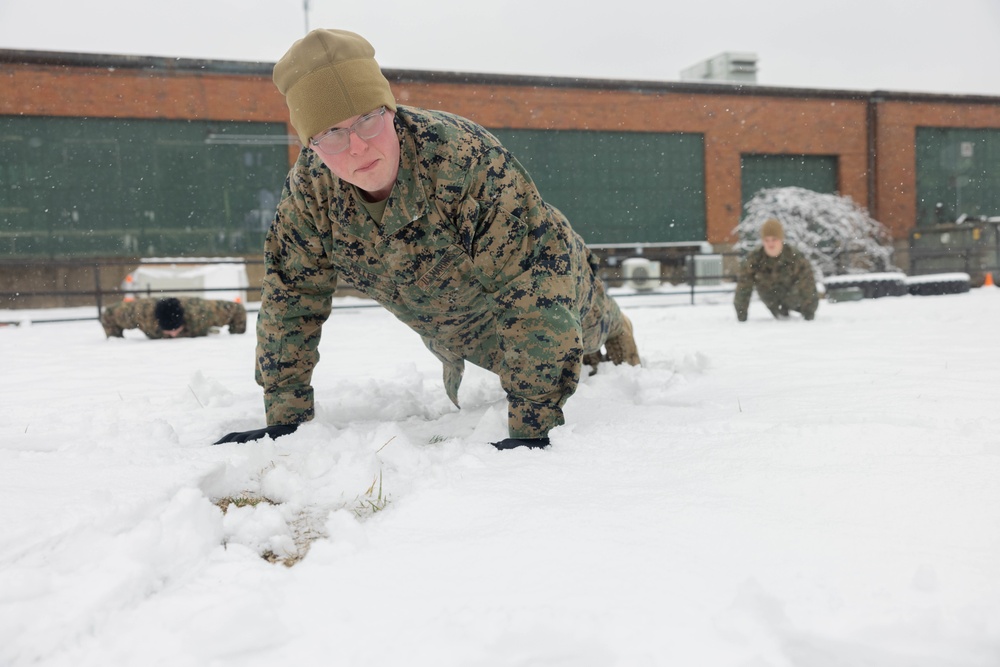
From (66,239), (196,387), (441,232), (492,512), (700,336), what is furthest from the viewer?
(66,239)

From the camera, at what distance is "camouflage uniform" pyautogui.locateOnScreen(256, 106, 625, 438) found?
2.11 metres

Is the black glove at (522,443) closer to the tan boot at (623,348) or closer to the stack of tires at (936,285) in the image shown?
the tan boot at (623,348)

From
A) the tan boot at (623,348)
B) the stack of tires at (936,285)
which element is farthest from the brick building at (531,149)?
the tan boot at (623,348)

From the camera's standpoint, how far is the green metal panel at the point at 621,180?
1648 centimetres

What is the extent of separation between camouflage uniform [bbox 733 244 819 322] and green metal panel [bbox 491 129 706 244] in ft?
29.4

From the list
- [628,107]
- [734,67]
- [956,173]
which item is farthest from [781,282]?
[734,67]

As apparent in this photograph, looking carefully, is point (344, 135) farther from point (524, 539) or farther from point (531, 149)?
point (531, 149)

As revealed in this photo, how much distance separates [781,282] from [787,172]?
1165 centimetres

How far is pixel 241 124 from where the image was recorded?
1495 centimetres

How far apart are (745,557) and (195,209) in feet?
51.0

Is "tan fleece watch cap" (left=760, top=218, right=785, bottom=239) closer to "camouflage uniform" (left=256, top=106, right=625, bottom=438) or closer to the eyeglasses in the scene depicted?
"camouflage uniform" (left=256, top=106, right=625, bottom=438)

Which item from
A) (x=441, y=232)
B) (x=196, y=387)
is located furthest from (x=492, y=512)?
(x=196, y=387)

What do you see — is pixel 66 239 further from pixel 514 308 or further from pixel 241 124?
pixel 514 308

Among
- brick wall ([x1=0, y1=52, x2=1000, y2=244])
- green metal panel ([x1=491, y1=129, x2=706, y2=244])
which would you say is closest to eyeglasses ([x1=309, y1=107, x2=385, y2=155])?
brick wall ([x1=0, y1=52, x2=1000, y2=244])
